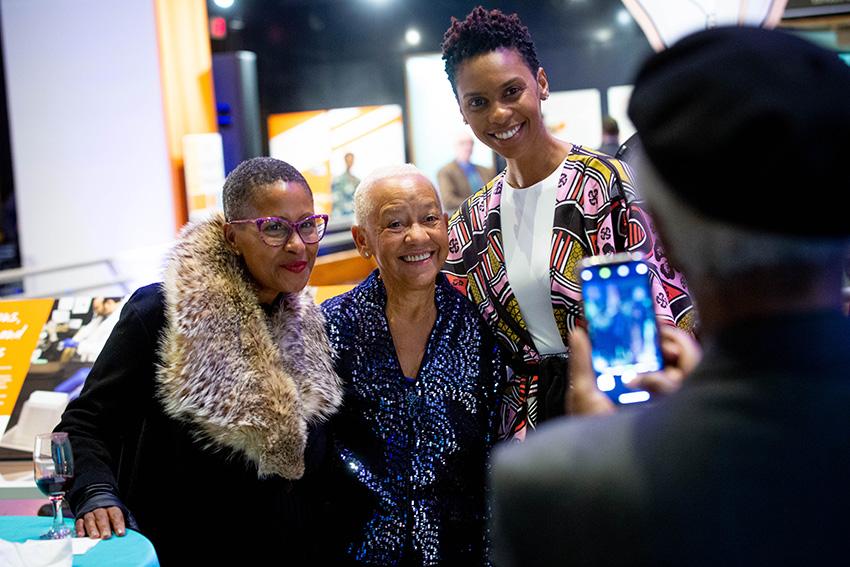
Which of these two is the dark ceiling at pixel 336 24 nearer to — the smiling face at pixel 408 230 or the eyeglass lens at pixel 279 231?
the smiling face at pixel 408 230

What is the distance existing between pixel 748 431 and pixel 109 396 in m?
1.76

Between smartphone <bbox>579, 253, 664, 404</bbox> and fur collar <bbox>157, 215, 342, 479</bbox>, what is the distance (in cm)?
104

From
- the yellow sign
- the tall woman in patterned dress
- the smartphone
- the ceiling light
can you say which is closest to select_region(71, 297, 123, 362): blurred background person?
the yellow sign

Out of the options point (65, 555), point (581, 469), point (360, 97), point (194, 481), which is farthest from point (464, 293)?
point (360, 97)

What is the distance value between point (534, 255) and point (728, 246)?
162 centimetres

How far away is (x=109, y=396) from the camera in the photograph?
7.09ft

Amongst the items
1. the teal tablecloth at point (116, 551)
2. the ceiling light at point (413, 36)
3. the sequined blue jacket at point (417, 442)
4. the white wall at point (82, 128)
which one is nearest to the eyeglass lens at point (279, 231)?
the sequined blue jacket at point (417, 442)

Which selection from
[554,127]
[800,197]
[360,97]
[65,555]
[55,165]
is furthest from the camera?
[360,97]

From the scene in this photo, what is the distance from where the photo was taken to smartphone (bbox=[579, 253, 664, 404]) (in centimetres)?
125

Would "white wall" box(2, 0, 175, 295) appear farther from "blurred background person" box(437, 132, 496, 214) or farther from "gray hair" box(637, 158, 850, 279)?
"gray hair" box(637, 158, 850, 279)

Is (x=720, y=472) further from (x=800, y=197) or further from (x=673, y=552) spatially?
(x=800, y=197)

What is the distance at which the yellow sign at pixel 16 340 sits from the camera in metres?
3.40

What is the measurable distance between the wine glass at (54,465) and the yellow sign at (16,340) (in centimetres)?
144

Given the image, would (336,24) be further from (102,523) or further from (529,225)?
(102,523)
